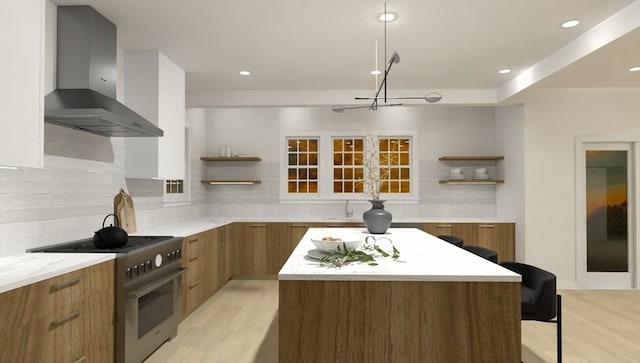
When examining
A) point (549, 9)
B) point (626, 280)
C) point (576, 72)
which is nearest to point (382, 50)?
point (549, 9)

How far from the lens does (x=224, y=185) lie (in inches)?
268

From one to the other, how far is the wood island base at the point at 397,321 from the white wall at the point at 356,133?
4717mm

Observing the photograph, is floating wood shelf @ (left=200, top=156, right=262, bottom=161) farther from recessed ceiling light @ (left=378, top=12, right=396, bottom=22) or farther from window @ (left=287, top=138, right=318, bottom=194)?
recessed ceiling light @ (left=378, top=12, right=396, bottom=22)

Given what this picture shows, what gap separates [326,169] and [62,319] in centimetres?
491

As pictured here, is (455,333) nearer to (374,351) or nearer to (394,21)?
(374,351)

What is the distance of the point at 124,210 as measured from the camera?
3816mm

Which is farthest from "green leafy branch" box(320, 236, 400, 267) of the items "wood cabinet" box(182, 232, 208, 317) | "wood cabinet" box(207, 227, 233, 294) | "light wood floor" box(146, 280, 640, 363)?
"wood cabinet" box(207, 227, 233, 294)

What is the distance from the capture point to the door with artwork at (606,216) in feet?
18.4

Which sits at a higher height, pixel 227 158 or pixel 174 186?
pixel 227 158

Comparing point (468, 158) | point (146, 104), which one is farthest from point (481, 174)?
point (146, 104)

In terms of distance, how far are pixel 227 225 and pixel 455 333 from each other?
4.22m

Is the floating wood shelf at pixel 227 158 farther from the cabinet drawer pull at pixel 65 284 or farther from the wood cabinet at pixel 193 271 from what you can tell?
the cabinet drawer pull at pixel 65 284

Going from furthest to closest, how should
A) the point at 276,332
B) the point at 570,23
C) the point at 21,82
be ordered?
1. the point at 276,332
2. the point at 570,23
3. the point at 21,82

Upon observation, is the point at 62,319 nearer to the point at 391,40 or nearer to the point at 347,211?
the point at 391,40
